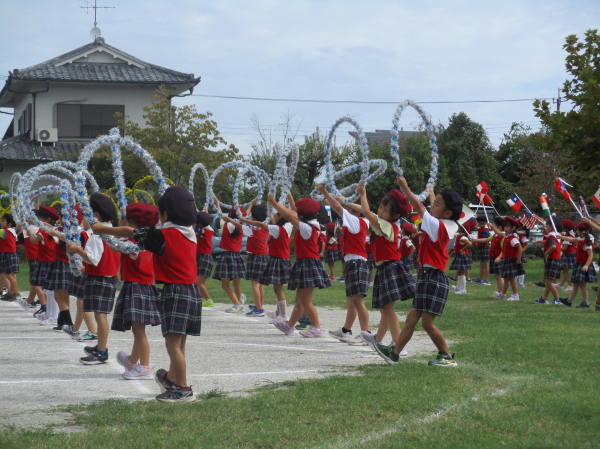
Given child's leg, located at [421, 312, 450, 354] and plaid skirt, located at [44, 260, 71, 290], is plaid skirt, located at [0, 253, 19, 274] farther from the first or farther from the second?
child's leg, located at [421, 312, 450, 354]

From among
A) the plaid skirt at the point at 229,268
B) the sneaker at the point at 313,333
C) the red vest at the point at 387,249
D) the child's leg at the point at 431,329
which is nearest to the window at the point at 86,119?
the plaid skirt at the point at 229,268

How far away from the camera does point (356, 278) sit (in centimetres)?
817

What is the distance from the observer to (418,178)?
104 feet

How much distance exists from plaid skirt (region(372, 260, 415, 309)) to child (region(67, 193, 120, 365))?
2.95 metres

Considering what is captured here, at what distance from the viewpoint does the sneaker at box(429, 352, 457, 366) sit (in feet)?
21.9

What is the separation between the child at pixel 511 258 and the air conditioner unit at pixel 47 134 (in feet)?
66.6

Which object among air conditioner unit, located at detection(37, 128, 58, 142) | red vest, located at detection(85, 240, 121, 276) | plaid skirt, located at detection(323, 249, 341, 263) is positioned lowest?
plaid skirt, located at detection(323, 249, 341, 263)

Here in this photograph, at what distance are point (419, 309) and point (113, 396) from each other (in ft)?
9.86

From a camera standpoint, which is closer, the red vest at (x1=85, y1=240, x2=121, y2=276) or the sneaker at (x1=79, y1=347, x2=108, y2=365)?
the sneaker at (x1=79, y1=347, x2=108, y2=365)

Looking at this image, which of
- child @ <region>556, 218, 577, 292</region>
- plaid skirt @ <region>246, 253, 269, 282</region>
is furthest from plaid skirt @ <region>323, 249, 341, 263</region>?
plaid skirt @ <region>246, 253, 269, 282</region>

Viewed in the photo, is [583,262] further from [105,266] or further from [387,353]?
[105,266]

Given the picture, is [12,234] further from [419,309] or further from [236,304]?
[419,309]

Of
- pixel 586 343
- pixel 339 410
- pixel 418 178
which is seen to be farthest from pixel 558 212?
pixel 339 410

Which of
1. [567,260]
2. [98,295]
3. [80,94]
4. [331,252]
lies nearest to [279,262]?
[98,295]
